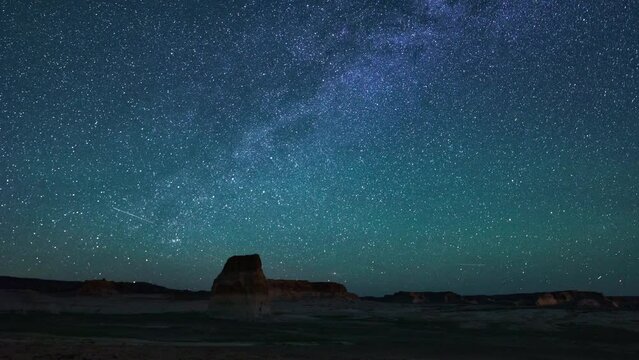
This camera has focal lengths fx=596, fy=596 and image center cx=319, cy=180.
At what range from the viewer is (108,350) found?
17484 mm

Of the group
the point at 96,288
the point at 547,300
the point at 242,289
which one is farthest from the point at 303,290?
the point at 242,289

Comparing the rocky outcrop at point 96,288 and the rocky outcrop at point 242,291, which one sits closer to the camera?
the rocky outcrop at point 242,291

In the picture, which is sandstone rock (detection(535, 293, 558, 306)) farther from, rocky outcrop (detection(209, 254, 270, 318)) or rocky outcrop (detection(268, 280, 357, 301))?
rocky outcrop (detection(209, 254, 270, 318))

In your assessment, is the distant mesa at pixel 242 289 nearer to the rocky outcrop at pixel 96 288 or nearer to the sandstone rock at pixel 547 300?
the rocky outcrop at pixel 96 288

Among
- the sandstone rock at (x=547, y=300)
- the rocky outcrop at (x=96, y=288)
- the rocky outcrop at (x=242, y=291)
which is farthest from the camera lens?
the sandstone rock at (x=547, y=300)

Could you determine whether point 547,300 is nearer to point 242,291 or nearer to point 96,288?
point 96,288

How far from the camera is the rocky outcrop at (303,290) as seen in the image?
400 ft

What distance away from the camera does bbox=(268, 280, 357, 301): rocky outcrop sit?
4796 inches

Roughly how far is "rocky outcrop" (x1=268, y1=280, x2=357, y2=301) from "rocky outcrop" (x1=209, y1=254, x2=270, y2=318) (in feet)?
221

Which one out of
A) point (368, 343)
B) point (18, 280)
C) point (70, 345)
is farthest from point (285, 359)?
point (18, 280)

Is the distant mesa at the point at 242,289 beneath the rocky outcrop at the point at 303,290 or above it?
beneath

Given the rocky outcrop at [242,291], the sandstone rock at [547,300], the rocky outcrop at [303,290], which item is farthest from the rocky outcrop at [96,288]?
the sandstone rock at [547,300]

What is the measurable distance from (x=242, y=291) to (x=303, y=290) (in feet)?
291

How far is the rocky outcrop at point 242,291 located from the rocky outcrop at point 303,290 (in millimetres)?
67361
